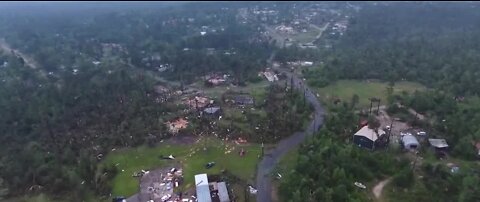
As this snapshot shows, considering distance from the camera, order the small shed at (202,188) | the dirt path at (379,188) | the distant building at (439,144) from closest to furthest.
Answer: the small shed at (202,188) → the dirt path at (379,188) → the distant building at (439,144)

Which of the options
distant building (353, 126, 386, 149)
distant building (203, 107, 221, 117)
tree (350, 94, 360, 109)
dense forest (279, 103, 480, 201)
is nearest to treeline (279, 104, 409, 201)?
dense forest (279, 103, 480, 201)

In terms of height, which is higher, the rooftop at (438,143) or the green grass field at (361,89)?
the rooftop at (438,143)

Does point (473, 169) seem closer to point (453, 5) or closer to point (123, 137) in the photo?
point (123, 137)

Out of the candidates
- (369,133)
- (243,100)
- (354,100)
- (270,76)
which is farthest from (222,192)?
(270,76)

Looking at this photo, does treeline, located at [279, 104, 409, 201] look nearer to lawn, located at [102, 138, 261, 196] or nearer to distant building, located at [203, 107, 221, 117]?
lawn, located at [102, 138, 261, 196]

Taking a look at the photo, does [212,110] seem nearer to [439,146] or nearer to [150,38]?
[439,146]

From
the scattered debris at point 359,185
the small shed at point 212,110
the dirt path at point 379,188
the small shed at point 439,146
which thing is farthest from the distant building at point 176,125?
the small shed at point 439,146

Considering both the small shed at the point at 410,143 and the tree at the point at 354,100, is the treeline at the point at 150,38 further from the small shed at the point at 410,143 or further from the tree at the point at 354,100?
the small shed at the point at 410,143
